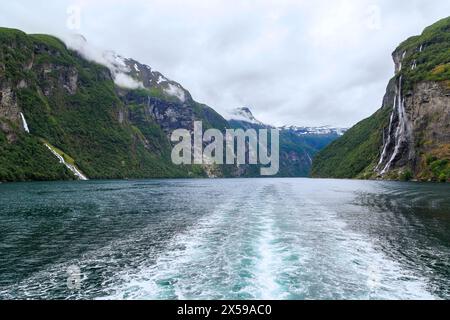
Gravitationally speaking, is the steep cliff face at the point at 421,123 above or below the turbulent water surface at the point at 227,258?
above

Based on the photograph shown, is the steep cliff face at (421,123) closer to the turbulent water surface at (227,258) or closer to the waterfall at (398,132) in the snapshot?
the waterfall at (398,132)

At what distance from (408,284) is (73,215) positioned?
111 ft

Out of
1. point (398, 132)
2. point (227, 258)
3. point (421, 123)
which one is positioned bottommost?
point (227, 258)

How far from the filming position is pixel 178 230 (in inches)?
1200

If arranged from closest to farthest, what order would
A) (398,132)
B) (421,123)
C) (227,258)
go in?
1. (227,258)
2. (421,123)
3. (398,132)

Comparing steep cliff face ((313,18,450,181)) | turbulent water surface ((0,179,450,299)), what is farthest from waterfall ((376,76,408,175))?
turbulent water surface ((0,179,450,299))

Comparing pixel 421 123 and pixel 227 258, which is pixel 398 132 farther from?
pixel 227 258

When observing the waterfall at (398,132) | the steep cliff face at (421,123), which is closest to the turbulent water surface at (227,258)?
the steep cliff face at (421,123)

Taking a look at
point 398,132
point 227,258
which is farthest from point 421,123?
point 227,258

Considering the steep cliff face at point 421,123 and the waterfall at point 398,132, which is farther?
the waterfall at point 398,132

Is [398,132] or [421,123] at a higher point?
[421,123]

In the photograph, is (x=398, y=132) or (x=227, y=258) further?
(x=398, y=132)

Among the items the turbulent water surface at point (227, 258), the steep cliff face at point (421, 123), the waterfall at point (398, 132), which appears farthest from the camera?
the waterfall at point (398, 132)

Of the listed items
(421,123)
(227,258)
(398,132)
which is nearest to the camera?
(227,258)
